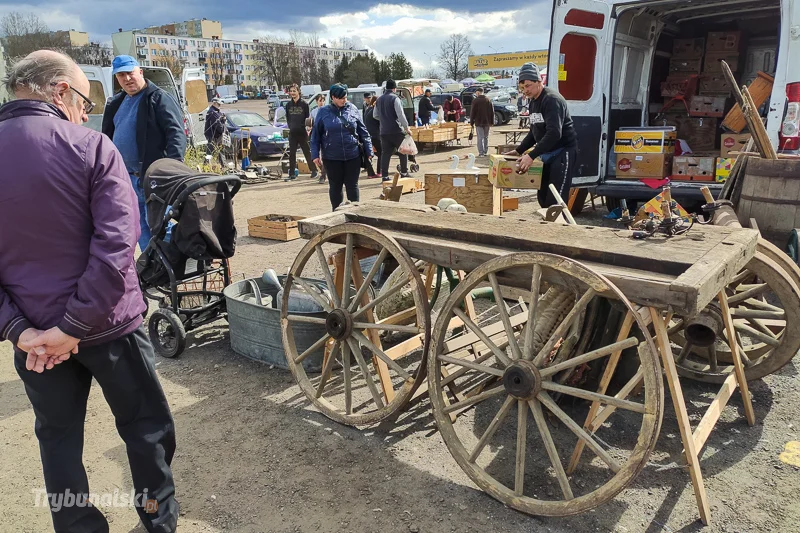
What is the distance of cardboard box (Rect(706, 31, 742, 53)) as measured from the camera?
8375 mm

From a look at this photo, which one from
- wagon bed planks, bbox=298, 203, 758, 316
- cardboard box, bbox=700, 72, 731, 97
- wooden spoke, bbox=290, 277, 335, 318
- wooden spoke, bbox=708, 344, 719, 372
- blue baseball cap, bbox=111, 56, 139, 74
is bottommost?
wooden spoke, bbox=708, 344, 719, 372

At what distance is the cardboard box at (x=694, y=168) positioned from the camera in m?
7.10

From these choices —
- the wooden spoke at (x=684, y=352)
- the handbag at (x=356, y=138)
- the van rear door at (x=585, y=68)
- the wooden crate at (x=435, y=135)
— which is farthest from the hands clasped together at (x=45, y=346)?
the wooden crate at (x=435, y=135)

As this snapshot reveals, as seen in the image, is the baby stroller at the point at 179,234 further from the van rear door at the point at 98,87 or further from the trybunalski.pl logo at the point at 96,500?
the van rear door at the point at 98,87

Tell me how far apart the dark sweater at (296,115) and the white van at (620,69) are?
23.1ft

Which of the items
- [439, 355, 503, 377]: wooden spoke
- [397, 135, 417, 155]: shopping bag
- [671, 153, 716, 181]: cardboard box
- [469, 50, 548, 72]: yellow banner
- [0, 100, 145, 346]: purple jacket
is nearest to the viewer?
[0, 100, 145, 346]: purple jacket

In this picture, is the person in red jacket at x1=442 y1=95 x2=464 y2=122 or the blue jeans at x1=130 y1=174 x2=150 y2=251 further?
the person in red jacket at x1=442 y1=95 x2=464 y2=122

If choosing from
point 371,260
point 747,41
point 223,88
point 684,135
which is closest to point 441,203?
point 371,260

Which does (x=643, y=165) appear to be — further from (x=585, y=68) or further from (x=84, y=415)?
(x=84, y=415)

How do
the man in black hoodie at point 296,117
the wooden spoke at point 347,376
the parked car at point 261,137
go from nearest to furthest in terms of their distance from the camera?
the wooden spoke at point 347,376, the man in black hoodie at point 296,117, the parked car at point 261,137

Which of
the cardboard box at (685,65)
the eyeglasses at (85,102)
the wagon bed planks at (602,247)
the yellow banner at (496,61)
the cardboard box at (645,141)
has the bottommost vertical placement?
the wagon bed planks at (602,247)

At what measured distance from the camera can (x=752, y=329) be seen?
11.9 feet

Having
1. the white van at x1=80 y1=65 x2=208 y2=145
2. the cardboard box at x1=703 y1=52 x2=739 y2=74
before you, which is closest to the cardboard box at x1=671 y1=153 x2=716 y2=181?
the cardboard box at x1=703 y1=52 x2=739 y2=74

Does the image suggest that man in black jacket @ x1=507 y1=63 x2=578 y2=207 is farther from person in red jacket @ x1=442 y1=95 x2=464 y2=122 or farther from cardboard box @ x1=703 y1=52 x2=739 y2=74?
person in red jacket @ x1=442 y1=95 x2=464 y2=122
